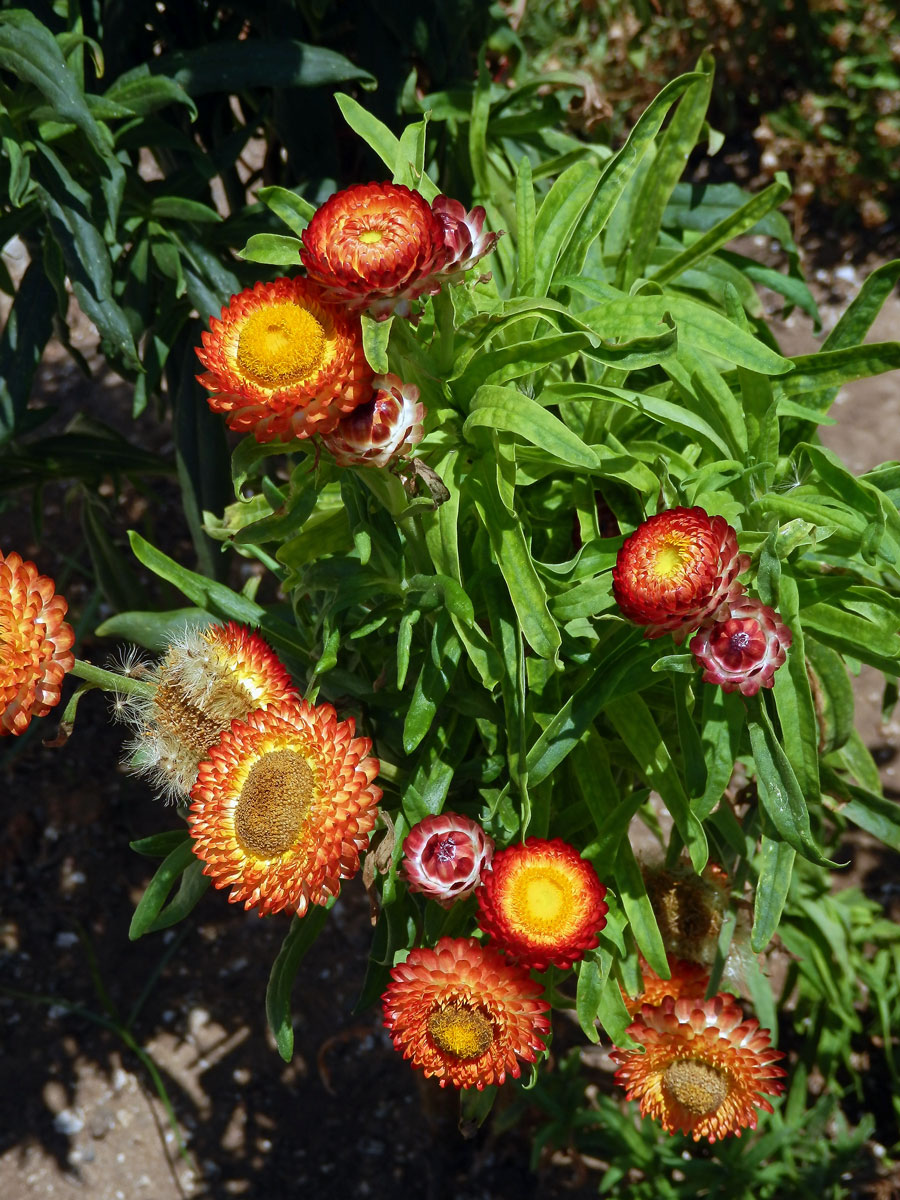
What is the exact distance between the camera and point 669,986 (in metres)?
1.58

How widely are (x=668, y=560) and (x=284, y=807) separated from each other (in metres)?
0.47

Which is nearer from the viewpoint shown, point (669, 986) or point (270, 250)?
point (270, 250)

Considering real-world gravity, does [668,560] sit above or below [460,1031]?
above

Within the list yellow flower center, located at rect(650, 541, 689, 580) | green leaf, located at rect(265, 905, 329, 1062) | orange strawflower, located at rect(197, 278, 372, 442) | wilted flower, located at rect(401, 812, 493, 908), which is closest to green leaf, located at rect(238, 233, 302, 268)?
orange strawflower, located at rect(197, 278, 372, 442)

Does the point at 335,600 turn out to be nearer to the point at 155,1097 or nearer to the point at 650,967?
the point at 650,967

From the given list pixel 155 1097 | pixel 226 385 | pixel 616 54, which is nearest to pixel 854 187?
pixel 616 54

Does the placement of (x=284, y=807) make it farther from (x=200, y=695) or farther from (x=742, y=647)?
(x=742, y=647)

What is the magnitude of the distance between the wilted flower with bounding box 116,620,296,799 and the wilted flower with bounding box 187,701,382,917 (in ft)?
0.36

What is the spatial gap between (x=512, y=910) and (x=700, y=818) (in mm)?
301

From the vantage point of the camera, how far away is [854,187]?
10.4ft

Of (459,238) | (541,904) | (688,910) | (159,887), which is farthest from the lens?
(688,910)

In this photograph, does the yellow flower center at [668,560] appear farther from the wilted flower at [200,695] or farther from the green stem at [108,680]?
the green stem at [108,680]

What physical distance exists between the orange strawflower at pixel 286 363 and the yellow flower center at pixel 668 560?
34 cm

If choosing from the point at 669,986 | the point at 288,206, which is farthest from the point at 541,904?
the point at 288,206
